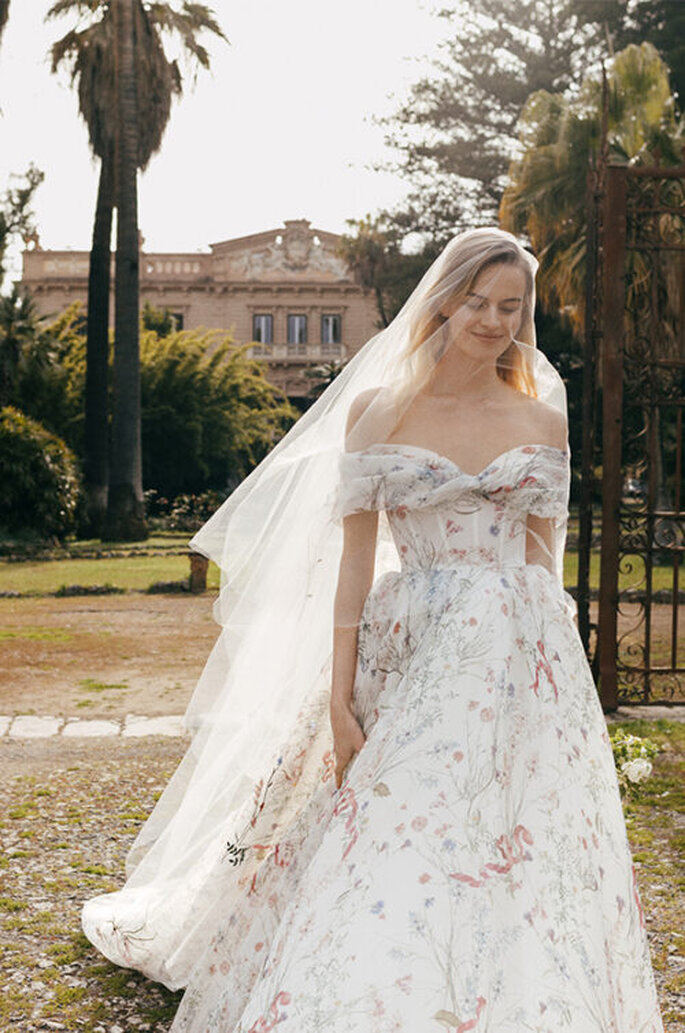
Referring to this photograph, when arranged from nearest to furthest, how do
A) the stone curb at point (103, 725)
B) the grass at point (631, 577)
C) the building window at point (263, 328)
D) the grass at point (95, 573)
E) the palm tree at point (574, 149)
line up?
the stone curb at point (103, 725), the grass at point (631, 577), the grass at point (95, 573), the palm tree at point (574, 149), the building window at point (263, 328)

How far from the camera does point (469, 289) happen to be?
7.97 ft

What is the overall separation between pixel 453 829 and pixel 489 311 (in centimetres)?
102

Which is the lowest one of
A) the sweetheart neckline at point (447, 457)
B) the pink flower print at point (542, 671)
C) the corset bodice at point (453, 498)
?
the pink flower print at point (542, 671)

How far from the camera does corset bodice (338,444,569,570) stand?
234cm

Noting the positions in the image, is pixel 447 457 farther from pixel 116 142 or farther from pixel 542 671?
pixel 116 142

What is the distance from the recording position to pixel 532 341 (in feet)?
8.50

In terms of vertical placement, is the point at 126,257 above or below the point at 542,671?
above

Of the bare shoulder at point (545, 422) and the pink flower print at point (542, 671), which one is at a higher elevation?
the bare shoulder at point (545, 422)

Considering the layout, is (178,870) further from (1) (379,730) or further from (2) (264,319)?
(2) (264,319)

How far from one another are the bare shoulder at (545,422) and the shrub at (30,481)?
18505 millimetres

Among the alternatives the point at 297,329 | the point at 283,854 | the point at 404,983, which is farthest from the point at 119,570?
the point at 297,329

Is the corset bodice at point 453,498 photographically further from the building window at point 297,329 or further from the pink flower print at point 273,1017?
the building window at point 297,329

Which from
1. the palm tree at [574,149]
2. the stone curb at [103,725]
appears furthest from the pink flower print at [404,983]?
the palm tree at [574,149]

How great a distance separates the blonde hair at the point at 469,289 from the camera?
2.39 metres
